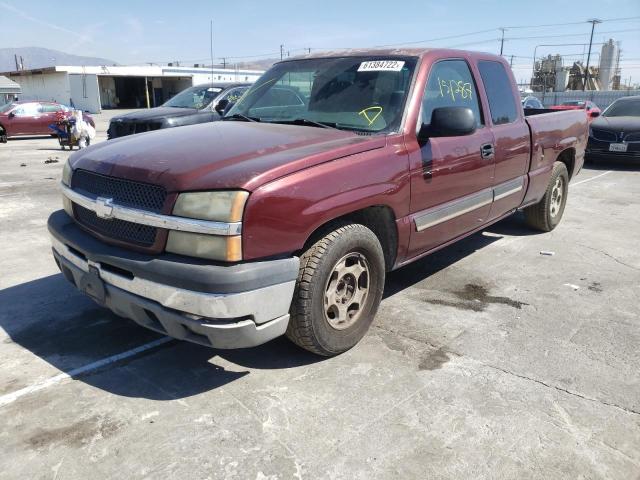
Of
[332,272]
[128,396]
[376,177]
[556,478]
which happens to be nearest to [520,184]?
[376,177]

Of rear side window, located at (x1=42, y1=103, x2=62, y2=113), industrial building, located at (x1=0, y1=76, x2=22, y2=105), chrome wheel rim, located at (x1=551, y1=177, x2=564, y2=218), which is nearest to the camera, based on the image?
chrome wheel rim, located at (x1=551, y1=177, x2=564, y2=218)

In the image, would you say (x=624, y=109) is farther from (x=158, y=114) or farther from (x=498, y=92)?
(x=158, y=114)

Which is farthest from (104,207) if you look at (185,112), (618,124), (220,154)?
(618,124)

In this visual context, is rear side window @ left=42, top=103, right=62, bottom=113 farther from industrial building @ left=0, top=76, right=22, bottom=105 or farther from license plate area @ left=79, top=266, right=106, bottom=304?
industrial building @ left=0, top=76, right=22, bottom=105

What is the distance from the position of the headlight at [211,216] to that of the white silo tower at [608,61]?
6824 cm

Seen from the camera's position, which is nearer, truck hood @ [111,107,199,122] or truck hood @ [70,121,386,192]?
truck hood @ [70,121,386,192]

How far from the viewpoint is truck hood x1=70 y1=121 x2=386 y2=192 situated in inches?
105

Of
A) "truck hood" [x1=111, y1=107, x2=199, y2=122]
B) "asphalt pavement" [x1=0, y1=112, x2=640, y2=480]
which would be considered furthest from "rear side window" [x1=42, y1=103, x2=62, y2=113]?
"asphalt pavement" [x1=0, y1=112, x2=640, y2=480]

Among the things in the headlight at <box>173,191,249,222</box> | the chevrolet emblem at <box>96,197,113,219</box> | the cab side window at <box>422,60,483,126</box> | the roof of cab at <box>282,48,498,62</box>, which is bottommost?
the chevrolet emblem at <box>96,197,113,219</box>

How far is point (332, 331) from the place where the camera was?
3195mm

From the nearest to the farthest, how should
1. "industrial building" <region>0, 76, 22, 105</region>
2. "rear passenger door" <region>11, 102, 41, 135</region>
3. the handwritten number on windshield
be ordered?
1. the handwritten number on windshield
2. "rear passenger door" <region>11, 102, 41, 135</region>
3. "industrial building" <region>0, 76, 22, 105</region>

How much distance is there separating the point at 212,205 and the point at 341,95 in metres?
1.71

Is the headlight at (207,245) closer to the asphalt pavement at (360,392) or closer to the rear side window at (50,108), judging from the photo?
the asphalt pavement at (360,392)

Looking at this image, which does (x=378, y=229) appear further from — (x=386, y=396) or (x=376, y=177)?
(x=386, y=396)
